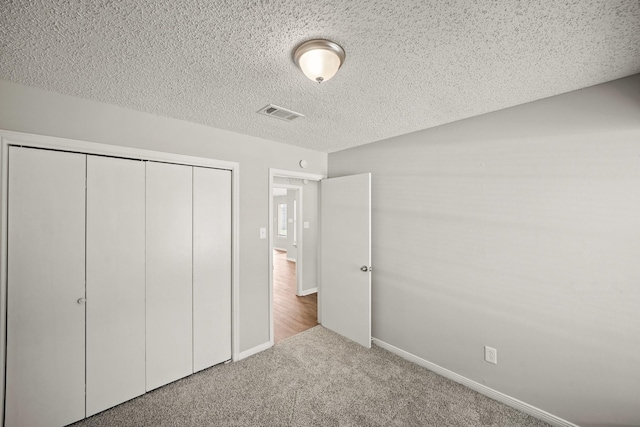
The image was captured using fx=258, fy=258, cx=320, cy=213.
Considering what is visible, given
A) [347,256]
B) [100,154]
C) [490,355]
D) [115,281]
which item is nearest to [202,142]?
[100,154]

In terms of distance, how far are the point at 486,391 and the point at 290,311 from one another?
267 centimetres

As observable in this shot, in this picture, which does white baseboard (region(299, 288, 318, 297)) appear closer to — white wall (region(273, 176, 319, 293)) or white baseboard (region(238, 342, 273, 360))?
white wall (region(273, 176, 319, 293))

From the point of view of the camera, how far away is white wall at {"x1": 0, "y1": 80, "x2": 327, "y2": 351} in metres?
1.75

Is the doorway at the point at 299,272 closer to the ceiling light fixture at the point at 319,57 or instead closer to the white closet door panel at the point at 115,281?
the white closet door panel at the point at 115,281

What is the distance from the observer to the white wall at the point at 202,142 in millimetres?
1753

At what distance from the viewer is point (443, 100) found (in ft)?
6.47

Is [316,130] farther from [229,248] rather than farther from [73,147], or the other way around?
[73,147]

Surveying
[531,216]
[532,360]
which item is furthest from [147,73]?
[532,360]

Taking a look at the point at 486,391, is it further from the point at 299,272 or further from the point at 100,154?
the point at 100,154

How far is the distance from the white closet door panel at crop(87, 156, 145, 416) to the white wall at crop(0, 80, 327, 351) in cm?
25

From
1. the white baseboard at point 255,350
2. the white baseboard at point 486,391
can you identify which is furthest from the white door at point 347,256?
the white baseboard at point 255,350

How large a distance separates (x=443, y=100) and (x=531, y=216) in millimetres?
1119

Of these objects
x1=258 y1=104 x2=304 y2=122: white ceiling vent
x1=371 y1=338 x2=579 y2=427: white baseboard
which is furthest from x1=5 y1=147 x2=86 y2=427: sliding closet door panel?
x1=371 y1=338 x2=579 y2=427: white baseboard

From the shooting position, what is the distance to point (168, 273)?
2314 millimetres
